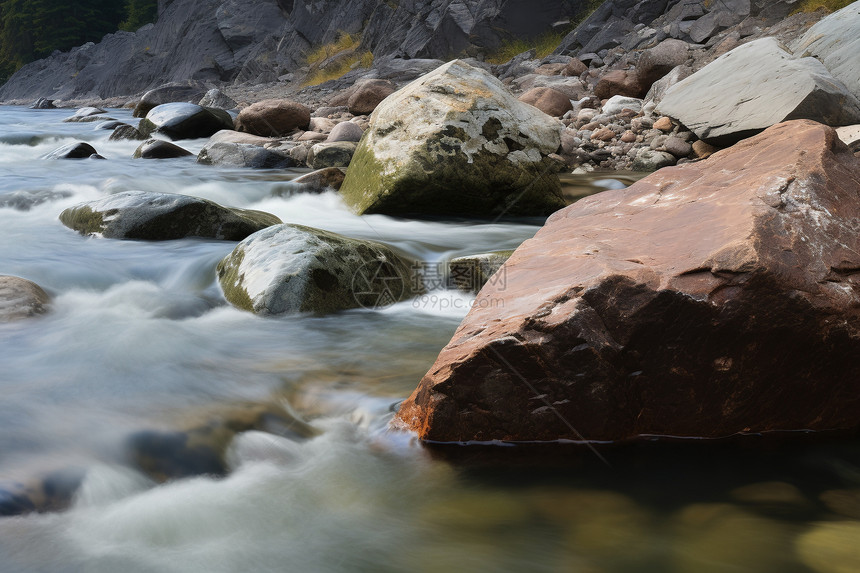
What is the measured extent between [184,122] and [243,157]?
12.1ft

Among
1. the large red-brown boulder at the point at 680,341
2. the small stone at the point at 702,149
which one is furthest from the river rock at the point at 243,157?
the large red-brown boulder at the point at 680,341

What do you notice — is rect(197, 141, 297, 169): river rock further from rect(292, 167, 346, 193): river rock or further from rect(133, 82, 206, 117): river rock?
rect(133, 82, 206, 117): river rock

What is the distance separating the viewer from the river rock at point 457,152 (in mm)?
5852

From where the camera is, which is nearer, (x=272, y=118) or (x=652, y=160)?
(x=652, y=160)

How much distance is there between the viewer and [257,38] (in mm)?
34656

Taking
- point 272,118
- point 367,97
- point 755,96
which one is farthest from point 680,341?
point 367,97

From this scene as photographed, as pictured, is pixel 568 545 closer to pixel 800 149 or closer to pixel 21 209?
pixel 800 149

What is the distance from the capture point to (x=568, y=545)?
1892 mm

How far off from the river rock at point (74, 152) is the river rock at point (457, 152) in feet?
20.4

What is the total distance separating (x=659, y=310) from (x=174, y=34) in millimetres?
41525

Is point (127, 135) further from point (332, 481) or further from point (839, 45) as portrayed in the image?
point (332, 481)

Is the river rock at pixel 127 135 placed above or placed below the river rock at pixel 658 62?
below

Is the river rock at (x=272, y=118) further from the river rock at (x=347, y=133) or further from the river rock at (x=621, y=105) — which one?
the river rock at (x=621, y=105)

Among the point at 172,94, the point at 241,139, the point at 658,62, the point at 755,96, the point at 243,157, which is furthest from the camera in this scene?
the point at 172,94
